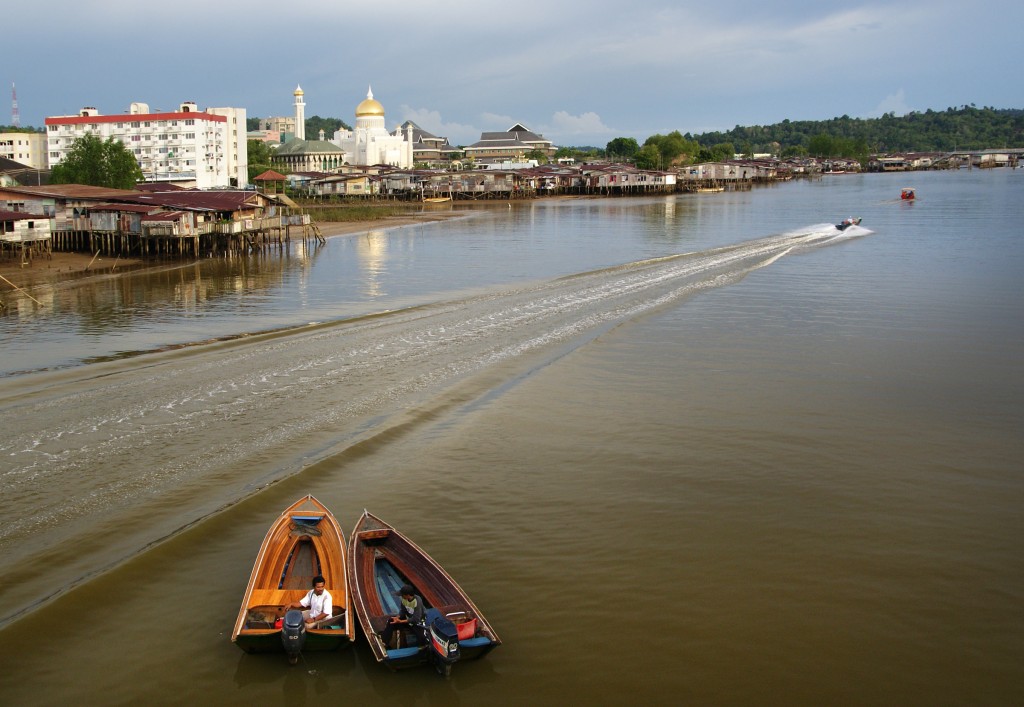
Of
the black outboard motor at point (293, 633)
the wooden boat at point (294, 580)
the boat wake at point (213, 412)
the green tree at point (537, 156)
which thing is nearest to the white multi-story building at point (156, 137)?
the boat wake at point (213, 412)

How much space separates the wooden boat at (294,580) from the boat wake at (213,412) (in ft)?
6.44

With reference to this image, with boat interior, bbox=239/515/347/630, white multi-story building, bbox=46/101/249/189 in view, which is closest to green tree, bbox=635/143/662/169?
white multi-story building, bbox=46/101/249/189

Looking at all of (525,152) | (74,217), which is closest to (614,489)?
(74,217)

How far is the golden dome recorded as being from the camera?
133 m

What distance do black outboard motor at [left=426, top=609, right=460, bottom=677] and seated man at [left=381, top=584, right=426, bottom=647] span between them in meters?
0.18

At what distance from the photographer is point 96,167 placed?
58.6 meters

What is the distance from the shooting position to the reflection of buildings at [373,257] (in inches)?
1273

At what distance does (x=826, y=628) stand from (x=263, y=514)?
740 cm

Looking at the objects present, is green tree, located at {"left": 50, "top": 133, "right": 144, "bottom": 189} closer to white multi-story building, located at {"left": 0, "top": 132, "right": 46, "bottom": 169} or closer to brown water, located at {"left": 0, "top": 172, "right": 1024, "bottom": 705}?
white multi-story building, located at {"left": 0, "top": 132, "right": 46, "bottom": 169}

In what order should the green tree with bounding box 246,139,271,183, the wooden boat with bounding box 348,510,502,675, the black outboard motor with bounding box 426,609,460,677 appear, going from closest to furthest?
the black outboard motor with bounding box 426,609,460,677 < the wooden boat with bounding box 348,510,502,675 < the green tree with bounding box 246,139,271,183

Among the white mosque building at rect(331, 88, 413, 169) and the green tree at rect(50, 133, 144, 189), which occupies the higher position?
the white mosque building at rect(331, 88, 413, 169)

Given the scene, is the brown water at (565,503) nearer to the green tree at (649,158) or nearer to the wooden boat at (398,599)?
the wooden boat at (398,599)

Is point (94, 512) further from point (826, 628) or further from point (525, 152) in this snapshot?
point (525, 152)

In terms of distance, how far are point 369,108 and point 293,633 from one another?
433 feet
